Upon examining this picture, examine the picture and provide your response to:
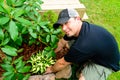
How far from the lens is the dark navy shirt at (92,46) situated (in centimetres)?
335

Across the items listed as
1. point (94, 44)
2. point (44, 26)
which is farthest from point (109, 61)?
point (44, 26)

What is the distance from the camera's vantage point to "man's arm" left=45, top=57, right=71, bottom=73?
11.9 feet

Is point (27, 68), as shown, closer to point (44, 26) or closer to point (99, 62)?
point (44, 26)

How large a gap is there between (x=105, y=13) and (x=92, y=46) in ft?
8.47

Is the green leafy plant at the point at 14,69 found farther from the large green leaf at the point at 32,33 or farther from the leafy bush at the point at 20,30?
the large green leaf at the point at 32,33

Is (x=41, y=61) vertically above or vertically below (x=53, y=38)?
below

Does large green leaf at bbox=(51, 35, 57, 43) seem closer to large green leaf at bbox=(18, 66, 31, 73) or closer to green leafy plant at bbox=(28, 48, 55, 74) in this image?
green leafy plant at bbox=(28, 48, 55, 74)

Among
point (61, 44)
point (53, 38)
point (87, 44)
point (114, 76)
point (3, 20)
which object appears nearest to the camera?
point (3, 20)

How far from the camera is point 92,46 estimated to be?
3.36 metres

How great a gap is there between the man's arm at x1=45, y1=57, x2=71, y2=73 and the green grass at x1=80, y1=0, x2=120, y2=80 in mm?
1859

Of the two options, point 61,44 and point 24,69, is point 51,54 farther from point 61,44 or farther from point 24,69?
point 24,69

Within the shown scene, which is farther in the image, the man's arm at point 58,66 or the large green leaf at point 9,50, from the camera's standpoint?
the man's arm at point 58,66

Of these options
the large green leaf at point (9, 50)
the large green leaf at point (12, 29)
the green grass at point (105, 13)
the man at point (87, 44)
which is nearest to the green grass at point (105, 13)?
the green grass at point (105, 13)

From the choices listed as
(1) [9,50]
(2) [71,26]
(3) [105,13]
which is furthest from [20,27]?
(3) [105,13]
